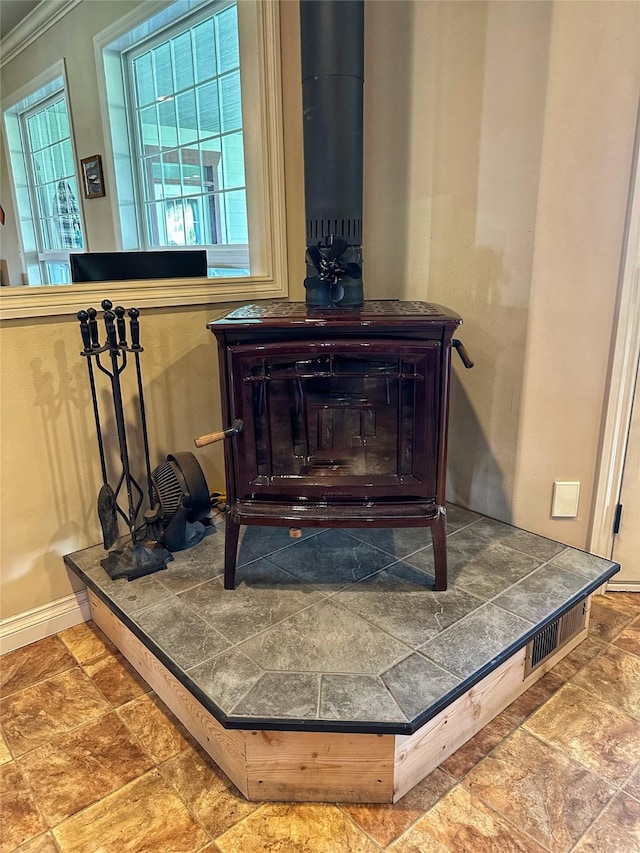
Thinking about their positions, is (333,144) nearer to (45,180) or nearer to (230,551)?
(230,551)

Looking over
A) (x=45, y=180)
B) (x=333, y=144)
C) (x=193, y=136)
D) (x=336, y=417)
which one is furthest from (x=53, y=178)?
(x=336, y=417)

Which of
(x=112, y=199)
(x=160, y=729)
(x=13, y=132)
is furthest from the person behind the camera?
(x=13, y=132)

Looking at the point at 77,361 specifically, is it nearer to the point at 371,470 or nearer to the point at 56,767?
the point at 371,470

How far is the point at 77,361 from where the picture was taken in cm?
180

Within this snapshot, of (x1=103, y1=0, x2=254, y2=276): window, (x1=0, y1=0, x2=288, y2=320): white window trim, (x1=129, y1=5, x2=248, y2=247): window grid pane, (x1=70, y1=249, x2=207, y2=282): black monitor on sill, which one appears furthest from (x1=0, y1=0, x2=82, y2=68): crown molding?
(x1=70, y1=249, x2=207, y2=282): black monitor on sill

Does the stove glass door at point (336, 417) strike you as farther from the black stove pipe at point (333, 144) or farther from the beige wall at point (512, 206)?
the beige wall at point (512, 206)

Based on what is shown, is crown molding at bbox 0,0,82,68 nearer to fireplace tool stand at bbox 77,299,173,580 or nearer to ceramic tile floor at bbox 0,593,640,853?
fireplace tool stand at bbox 77,299,173,580

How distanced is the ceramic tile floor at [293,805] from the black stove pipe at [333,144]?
4.20ft

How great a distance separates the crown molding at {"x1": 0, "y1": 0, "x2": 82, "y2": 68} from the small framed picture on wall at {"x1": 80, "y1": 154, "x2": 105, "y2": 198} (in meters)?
0.85

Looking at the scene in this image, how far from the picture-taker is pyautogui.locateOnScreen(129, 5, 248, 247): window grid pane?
2.69 m

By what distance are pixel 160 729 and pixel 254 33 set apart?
2231 millimetres

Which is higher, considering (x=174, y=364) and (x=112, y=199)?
(x=112, y=199)

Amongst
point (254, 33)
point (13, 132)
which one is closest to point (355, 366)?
point (254, 33)

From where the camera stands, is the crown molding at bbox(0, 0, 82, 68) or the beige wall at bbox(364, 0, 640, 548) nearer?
the beige wall at bbox(364, 0, 640, 548)
